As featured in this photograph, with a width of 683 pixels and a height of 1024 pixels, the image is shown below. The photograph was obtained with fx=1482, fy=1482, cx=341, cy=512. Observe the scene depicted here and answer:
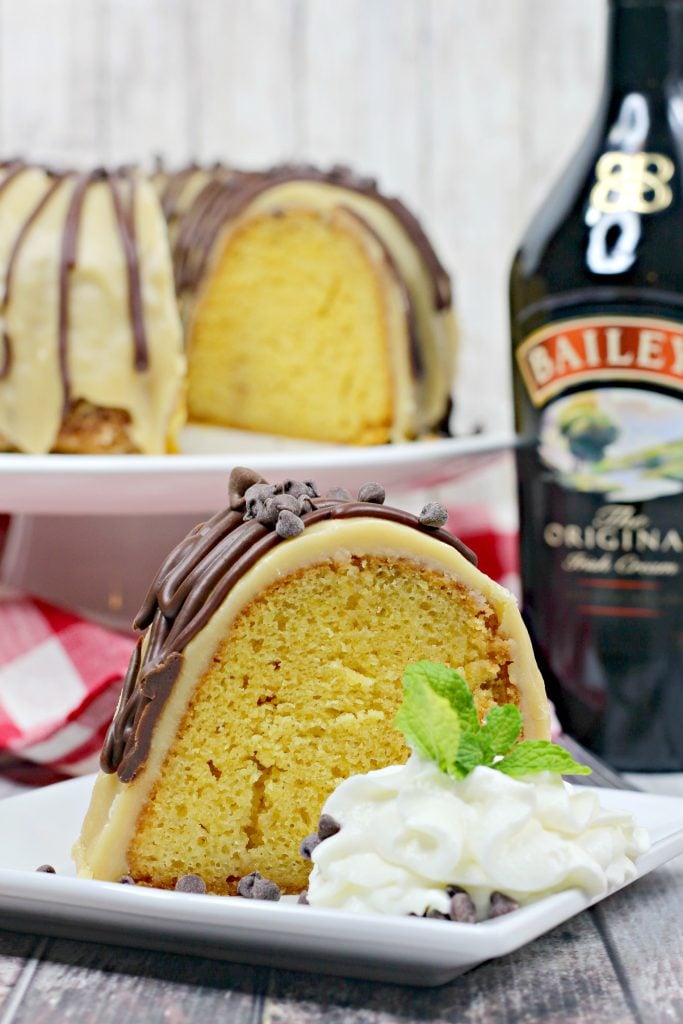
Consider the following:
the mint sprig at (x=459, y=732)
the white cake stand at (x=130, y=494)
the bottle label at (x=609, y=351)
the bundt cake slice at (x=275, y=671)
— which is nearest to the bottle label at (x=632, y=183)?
the bottle label at (x=609, y=351)

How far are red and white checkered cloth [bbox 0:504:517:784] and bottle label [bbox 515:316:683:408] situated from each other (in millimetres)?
226

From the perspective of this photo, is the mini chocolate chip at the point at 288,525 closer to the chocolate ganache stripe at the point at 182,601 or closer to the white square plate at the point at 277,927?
the chocolate ganache stripe at the point at 182,601

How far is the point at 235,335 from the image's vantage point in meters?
1.89

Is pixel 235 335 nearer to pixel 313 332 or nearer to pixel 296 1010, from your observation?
pixel 313 332

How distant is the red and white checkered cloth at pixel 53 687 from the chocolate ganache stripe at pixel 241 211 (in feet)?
1.44

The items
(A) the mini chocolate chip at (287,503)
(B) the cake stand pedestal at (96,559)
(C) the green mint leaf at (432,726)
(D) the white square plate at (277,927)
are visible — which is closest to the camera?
(D) the white square plate at (277,927)

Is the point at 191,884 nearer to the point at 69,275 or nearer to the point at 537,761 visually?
the point at 537,761

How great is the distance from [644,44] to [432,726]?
0.90 m

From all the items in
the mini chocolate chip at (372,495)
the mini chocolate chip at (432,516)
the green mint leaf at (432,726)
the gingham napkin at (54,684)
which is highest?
the mini chocolate chip at (372,495)

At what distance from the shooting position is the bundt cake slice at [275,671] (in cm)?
104

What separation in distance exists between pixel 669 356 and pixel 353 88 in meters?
1.16

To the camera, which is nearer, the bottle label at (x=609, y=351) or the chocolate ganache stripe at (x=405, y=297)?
the bottle label at (x=609, y=351)

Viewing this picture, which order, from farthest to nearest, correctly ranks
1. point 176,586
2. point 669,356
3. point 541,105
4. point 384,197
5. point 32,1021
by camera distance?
point 541,105
point 384,197
point 669,356
point 176,586
point 32,1021

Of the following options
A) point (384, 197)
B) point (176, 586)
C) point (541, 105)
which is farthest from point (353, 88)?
point (176, 586)
